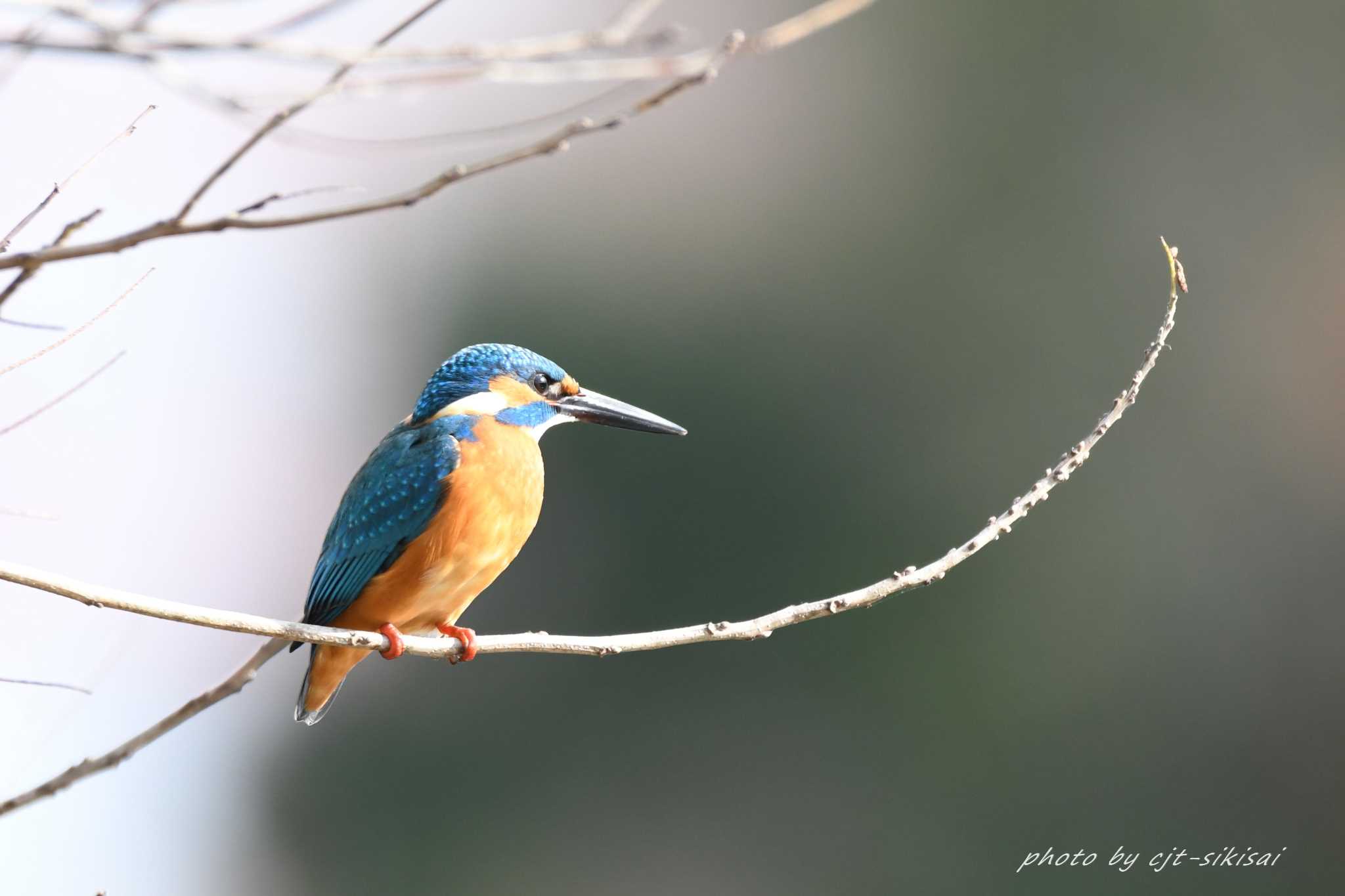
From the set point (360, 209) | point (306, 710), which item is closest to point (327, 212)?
point (360, 209)

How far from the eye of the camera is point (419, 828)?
8.73m

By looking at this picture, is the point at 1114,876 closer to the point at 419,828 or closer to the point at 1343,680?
the point at 1343,680

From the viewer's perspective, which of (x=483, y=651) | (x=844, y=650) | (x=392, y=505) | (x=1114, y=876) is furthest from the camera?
(x=844, y=650)

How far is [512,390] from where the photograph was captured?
2875 millimetres

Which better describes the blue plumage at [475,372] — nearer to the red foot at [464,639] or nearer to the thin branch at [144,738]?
the red foot at [464,639]

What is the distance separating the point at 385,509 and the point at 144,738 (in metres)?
1.12

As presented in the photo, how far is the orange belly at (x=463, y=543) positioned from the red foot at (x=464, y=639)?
36 millimetres

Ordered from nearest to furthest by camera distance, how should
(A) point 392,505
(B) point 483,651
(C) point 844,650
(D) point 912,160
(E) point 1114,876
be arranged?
(B) point 483,651
(A) point 392,505
(E) point 1114,876
(C) point 844,650
(D) point 912,160

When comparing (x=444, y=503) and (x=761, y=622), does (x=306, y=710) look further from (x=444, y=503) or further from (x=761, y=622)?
(x=761, y=622)

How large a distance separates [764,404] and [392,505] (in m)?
6.29

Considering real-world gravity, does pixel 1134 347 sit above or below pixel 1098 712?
above

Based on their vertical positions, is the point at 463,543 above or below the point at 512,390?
below

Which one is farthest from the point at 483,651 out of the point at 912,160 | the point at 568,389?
the point at 912,160

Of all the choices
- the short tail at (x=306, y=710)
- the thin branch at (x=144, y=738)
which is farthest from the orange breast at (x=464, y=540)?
the thin branch at (x=144, y=738)
